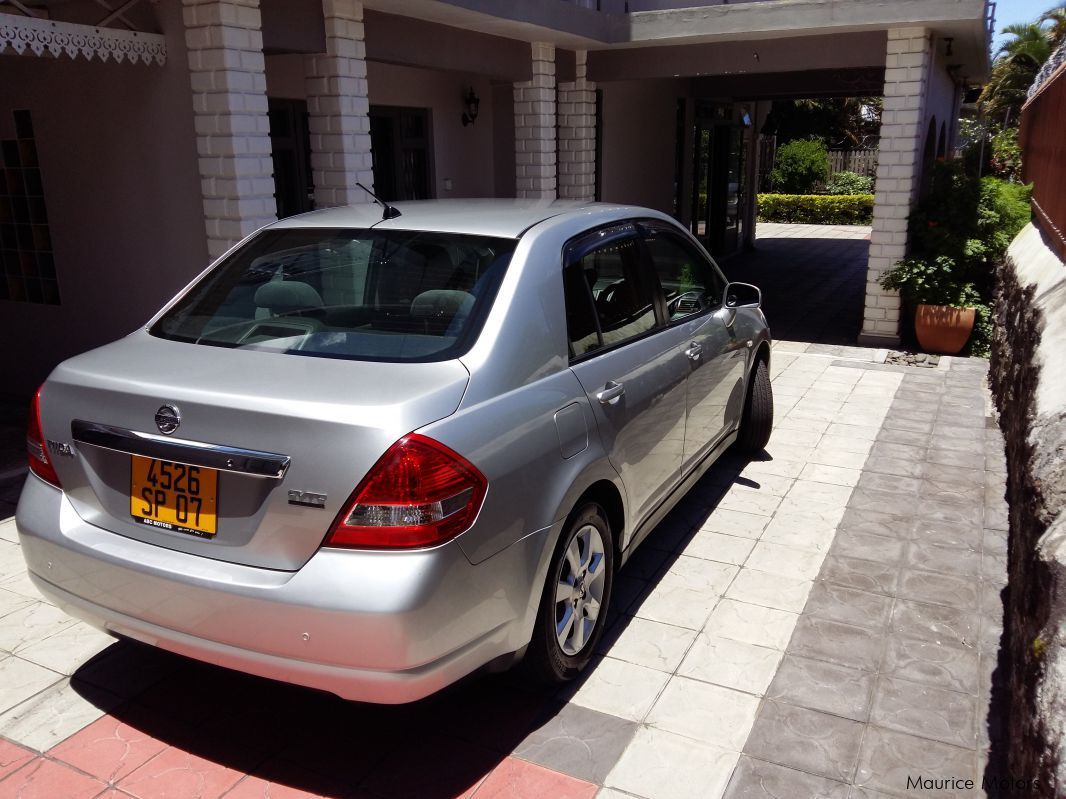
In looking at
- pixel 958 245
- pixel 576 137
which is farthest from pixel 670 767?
pixel 576 137

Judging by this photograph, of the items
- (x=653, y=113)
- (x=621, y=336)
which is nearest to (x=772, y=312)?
(x=653, y=113)

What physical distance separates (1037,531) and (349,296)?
2653 millimetres

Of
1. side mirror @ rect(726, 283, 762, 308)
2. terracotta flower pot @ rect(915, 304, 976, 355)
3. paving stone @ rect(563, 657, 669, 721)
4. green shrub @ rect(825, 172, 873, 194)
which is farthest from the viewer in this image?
green shrub @ rect(825, 172, 873, 194)

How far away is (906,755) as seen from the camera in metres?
3.02

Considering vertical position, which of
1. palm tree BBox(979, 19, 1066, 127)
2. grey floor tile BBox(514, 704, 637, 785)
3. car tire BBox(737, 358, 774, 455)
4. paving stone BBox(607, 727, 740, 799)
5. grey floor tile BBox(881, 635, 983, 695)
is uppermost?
palm tree BBox(979, 19, 1066, 127)

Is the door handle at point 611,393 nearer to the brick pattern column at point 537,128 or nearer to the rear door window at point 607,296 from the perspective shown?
the rear door window at point 607,296

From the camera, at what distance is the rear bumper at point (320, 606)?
8.02 ft

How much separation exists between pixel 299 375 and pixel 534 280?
0.92 meters

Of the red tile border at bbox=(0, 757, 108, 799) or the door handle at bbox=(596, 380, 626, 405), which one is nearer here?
the red tile border at bbox=(0, 757, 108, 799)

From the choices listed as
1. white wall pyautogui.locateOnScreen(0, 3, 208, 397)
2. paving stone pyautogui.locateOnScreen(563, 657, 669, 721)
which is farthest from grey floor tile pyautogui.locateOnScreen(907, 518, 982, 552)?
white wall pyautogui.locateOnScreen(0, 3, 208, 397)

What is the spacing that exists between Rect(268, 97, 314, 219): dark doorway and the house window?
2111 mm

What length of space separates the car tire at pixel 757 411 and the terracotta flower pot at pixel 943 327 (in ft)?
14.3

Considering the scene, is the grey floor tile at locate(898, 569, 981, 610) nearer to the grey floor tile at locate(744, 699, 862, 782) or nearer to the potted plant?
the grey floor tile at locate(744, 699, 862, 782)

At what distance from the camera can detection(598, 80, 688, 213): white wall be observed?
13.0 meters
